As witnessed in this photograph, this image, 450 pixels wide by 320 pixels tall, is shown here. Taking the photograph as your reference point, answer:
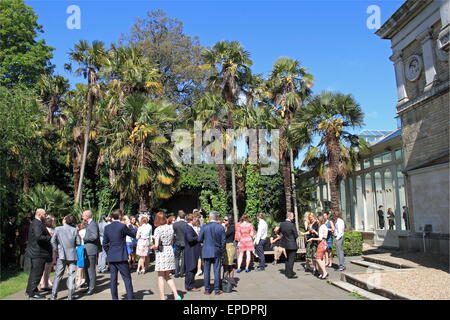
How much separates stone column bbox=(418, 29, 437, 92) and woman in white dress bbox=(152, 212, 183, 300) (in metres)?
10.4

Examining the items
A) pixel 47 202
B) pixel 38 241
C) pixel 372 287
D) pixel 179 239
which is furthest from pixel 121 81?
pixel 372 287

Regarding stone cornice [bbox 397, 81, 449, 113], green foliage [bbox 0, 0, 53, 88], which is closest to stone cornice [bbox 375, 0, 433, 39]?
stone cornice [bbox 397, 81, 449, 113]

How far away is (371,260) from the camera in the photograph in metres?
12.5

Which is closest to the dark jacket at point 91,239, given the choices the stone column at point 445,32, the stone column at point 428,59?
the stone column at point 445,32

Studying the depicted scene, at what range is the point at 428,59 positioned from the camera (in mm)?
12883

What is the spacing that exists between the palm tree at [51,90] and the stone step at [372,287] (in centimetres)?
1868

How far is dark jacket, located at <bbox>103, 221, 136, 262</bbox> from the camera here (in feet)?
23.3

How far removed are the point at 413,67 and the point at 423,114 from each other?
1960 mm

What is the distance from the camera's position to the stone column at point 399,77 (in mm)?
14581

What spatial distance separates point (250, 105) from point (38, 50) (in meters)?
13.8

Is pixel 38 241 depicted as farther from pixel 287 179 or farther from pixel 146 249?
pixel 287 179

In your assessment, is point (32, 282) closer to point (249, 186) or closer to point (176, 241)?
point (176, 241)

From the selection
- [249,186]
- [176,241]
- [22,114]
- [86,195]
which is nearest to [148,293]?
[176,241]

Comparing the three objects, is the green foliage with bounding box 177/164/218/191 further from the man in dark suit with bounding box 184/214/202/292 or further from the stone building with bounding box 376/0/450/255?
the man in dark suit with bounding box 184/214/202/292
